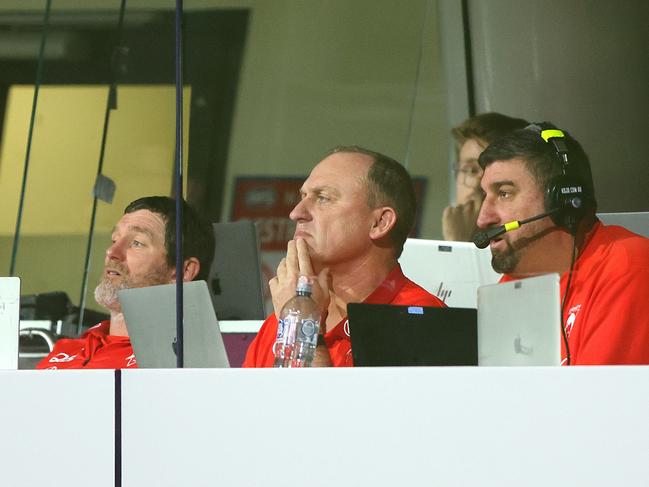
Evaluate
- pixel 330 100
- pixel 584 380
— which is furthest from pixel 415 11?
pixel 584 380

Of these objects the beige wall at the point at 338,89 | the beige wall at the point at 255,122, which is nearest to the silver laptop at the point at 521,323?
the beige wall at the point at 338,89

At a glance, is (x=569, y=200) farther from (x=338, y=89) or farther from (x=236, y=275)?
(x=338, y=89)

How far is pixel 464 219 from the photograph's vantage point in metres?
2.84

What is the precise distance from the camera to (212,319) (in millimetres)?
1519

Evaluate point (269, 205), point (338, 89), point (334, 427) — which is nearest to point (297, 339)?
point (334, 427)

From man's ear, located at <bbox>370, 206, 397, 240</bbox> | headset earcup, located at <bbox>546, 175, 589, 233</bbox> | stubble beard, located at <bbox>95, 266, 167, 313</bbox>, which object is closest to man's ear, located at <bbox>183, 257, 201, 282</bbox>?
stubble beard, located at <bbox>95, 266, 167, 313</bbox>

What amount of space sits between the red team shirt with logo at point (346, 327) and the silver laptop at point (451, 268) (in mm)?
27

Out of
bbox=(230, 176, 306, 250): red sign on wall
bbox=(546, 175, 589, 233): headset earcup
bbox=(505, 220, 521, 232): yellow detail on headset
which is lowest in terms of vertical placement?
bbox=(505, 220, 521, 232): yellow detail on headset

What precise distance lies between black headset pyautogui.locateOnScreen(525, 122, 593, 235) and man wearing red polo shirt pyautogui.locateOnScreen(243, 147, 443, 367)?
0.30 meters

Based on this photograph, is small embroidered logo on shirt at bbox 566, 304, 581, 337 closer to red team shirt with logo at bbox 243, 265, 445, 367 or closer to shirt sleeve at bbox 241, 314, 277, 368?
red team shirt with logo at bbox 243, 265, 445, 367

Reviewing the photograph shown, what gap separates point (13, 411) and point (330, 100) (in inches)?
135

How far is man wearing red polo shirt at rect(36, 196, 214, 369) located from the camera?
2.38 meters

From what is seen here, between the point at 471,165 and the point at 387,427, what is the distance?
1.85 m

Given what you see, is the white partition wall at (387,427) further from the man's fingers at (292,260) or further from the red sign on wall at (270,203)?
the red sign on wall at (270,203)
